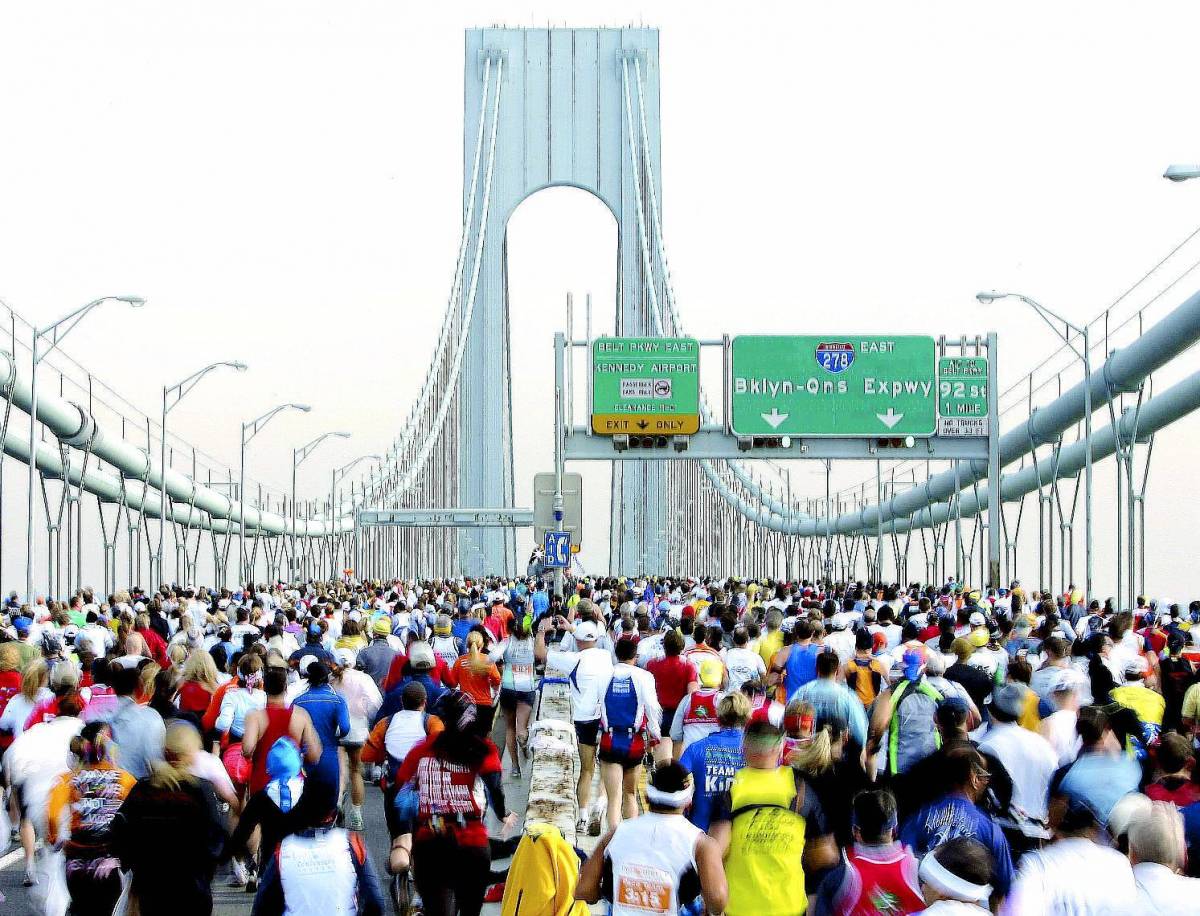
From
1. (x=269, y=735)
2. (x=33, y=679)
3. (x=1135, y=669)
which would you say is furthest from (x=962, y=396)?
(x=269, y=735)

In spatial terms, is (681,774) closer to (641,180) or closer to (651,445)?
(651,445)

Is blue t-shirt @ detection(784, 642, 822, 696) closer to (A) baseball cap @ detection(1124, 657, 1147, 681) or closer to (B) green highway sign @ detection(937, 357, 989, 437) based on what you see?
(A) baseball cap @ detection(1124, 657, 1147, 681)

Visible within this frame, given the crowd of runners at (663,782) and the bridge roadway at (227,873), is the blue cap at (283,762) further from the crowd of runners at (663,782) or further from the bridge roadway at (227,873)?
the bridge roadway at (227,873)

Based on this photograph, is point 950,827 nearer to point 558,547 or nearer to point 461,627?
point 461,627

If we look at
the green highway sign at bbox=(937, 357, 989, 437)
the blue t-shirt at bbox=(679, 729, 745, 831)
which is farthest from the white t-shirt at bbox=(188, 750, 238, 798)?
the green highway sign at bbox=(937, 357, 989, 437)

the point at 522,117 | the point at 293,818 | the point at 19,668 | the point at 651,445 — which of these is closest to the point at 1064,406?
the point at 651,445

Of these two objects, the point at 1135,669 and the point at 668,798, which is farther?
the point at 1135,669
